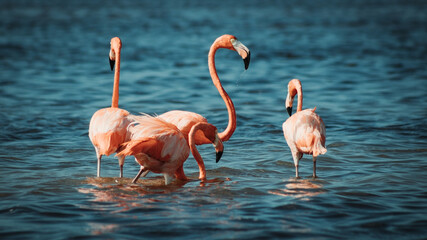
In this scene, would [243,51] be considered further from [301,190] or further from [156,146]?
[301,190]

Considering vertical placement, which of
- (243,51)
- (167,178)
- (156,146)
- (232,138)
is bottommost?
(167,178)

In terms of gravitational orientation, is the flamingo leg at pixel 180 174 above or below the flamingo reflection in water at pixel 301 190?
above

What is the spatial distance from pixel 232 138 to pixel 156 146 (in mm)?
2862

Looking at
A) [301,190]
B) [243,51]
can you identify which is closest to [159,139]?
[301,190]

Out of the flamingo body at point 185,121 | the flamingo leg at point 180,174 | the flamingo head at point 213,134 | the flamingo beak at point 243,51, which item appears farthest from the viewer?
the flamingo beak at point 243,51

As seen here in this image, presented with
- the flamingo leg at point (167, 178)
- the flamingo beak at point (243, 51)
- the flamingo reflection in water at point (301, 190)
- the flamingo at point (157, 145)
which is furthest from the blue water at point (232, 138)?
the flamingo beak at point (243, 51)

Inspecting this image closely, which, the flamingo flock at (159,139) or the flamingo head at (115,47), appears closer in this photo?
the flamingo flock at (159,139)

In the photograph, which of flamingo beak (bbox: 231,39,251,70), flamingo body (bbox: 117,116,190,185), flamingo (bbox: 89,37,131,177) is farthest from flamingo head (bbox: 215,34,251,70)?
flamingo (bbox: 89,37,131,177)

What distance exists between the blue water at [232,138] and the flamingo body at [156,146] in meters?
0.25

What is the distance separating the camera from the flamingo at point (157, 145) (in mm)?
5332

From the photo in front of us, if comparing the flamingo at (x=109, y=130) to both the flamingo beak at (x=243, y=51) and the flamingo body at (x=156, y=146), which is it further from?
the flamingo beak at (x=243, y=51)

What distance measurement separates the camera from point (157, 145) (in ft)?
17.7

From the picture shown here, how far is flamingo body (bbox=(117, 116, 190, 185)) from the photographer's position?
533 centimetres

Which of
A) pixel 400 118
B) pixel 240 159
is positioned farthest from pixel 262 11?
pixel 240 159
